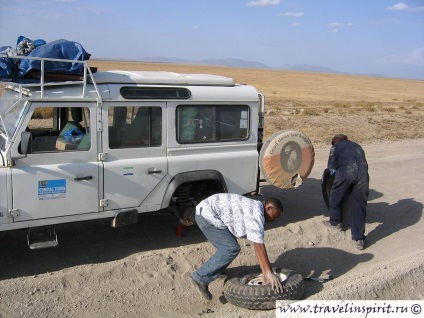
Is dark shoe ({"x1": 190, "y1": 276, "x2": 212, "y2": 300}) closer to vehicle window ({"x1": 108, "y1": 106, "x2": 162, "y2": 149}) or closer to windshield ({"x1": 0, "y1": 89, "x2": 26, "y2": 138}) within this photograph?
vehicle window ({"x1": 108, "y1": 106, "x2": 162, "y2": 149})

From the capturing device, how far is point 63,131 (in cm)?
601

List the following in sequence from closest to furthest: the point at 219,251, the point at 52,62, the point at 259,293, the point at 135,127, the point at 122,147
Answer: the point at 259,293 → the point at 219,251 → the point at 52,62 → the point at 122,147 → the point at 135,127

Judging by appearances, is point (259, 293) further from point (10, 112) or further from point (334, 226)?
point (10, 112)

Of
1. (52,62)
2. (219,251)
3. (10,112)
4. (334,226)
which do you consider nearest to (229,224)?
(219,251)

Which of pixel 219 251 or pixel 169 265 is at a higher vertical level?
pixel 219 251

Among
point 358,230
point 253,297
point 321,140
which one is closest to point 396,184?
point 358,230

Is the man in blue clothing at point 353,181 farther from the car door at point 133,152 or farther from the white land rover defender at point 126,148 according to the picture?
the car door at point 133,152

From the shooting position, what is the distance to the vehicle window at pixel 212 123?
6.60 metres

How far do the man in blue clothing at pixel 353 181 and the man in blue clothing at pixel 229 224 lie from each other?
252cm

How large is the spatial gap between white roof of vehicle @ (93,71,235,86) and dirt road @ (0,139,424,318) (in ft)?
7.15

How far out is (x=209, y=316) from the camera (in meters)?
5.09

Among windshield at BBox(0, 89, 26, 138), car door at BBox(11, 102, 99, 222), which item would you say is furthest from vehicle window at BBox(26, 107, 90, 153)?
windshield at BBox(0, 89, 26, 138)

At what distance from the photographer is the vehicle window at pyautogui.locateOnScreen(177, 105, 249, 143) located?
660cm

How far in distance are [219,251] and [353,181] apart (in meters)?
2.87
